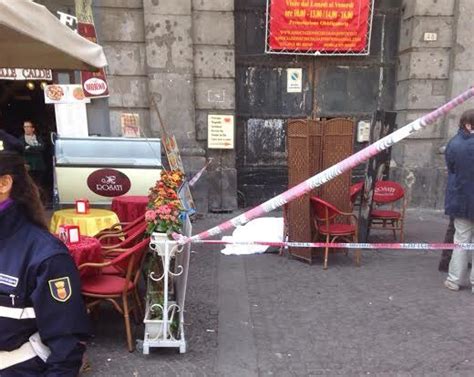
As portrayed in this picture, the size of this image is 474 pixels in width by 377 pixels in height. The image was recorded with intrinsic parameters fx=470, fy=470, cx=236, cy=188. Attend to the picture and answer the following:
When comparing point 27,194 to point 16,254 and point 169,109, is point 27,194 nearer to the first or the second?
point 16,254

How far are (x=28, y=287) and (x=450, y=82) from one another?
325 inches

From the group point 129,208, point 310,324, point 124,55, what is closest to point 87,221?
point 129,208

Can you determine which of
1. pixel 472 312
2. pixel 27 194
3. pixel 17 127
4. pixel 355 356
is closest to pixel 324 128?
pixel 472 312

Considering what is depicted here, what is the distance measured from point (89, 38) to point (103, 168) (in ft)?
8.24

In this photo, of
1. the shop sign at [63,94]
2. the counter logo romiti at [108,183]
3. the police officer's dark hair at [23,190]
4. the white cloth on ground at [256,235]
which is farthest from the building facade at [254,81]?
the police officer's dark hair at [23,190]

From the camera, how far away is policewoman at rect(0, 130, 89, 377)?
168cm

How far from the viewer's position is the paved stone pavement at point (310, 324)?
3.40 meters

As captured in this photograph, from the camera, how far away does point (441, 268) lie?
5.45 meters

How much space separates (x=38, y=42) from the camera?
12.5ft

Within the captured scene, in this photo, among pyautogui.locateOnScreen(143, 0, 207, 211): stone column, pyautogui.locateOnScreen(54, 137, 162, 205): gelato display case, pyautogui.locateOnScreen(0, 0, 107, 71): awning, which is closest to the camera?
pyautogui.locateOnScreen(0, 0, 107, 71): awning

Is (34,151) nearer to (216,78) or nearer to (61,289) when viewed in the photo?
(216,78)

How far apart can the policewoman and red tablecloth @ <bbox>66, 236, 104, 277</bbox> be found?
1.71 metres

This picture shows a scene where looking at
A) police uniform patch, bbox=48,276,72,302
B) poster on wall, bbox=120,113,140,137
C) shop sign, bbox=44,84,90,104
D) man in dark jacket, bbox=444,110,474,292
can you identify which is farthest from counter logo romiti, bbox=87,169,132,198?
police uniform patch, bbox=48,276,72,302

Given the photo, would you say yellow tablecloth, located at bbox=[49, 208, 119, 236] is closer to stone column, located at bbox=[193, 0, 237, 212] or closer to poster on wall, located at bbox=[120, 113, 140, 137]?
poster on wall, located at bbox=[120, 113, 140, 137]
